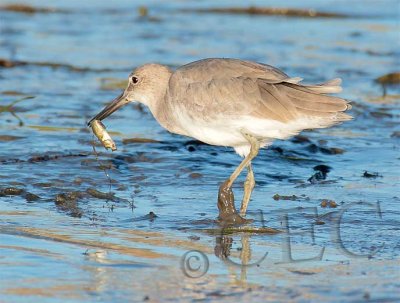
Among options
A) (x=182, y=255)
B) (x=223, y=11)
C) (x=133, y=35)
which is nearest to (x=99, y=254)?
(x=182, y=255)

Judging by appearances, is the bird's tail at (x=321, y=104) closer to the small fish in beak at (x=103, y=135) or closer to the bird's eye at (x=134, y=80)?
the bird's eye at (x=134, y=80)

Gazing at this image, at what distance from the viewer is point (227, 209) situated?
7.09 m

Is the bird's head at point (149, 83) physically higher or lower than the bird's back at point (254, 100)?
higher

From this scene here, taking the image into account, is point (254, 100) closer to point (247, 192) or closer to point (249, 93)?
point (249, 93)

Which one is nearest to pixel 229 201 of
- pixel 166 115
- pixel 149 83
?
pixel 166 115

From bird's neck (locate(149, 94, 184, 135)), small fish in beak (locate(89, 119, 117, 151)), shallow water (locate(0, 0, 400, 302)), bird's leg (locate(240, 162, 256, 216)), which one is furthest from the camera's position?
small fish in beak (locate(89, 119, 117, 151))

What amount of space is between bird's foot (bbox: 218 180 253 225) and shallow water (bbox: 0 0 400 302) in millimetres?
125

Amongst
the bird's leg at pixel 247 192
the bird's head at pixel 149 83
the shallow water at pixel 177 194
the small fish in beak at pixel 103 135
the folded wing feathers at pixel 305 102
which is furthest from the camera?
the small fish in beak at pixel 103 135

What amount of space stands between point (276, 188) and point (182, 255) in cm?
216

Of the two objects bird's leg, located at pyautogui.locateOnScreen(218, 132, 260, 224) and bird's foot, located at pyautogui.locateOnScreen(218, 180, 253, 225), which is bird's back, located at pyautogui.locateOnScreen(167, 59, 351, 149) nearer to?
bird's leg, located at pyautogui.locateOnScreen(218, 132, 260, 224)

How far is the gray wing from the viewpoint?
6.85 m

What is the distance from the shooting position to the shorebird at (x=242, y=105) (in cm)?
686

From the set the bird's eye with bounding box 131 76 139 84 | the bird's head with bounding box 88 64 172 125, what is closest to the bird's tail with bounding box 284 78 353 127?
the bird's head with bounding box 88 64 172 125

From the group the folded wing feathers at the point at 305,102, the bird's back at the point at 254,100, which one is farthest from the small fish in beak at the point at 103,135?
the folded wing feathers at the point at 305,102
